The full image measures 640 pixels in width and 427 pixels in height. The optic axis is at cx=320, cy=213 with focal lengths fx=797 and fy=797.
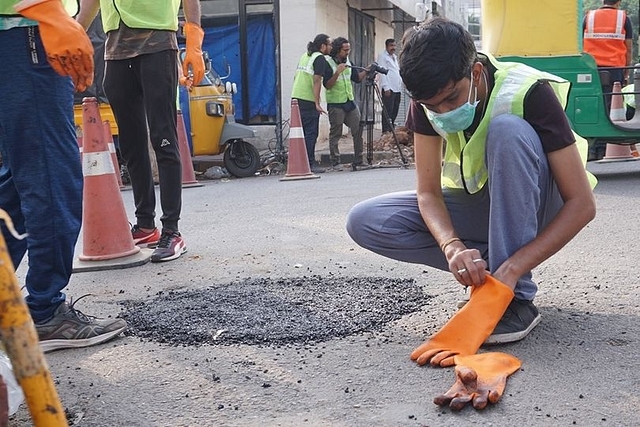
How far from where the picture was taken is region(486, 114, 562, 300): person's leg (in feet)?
8.05

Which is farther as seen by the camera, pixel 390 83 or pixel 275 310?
pixel 390 83

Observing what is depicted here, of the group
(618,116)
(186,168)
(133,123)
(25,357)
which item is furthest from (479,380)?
(186,168)

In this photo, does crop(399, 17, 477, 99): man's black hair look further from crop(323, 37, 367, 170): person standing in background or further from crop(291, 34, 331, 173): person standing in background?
crop(323, 37, 367, 170): person standing in background

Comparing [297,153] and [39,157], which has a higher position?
[39,157]

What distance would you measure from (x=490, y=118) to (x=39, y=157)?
4.86ft

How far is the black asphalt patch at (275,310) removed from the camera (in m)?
2.77

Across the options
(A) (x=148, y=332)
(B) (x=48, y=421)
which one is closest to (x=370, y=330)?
(A) (x=148, y=332)

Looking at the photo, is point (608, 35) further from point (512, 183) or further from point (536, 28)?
point (512, 183)

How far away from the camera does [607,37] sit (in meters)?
8.24

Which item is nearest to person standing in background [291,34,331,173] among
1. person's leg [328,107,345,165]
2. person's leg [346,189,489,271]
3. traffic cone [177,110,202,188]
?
person's leg [328,107,345,165]

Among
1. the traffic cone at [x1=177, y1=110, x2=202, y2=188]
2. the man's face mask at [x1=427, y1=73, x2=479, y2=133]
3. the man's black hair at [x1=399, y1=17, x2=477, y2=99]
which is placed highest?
the man's black hair at [x1=399, y1=17, x2=477, y2=99]

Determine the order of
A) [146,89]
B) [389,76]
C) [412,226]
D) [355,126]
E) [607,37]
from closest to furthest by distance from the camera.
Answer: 1. [412,226]
2. [146,89]
3. [607,37]
4. [355,126]
5. [389,76]

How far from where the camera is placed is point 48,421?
1.20 m

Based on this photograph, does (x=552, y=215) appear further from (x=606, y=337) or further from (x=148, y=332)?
(x=148, y=332)
